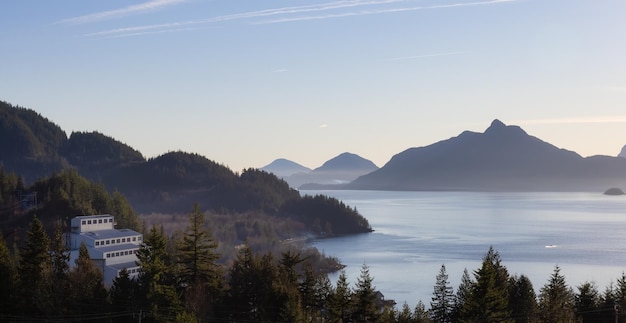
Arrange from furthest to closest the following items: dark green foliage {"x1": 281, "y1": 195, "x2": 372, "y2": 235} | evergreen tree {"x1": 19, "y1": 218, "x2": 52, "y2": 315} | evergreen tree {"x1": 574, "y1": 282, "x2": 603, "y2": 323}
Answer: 1. dark green foliage {"x1": 281, "y1": 195, "x2": 372, "y2": 235}
2. evergreen tree {"x1": 574, "y1": 282, "x2": 603, "y2": 323}
3. evergreen tree {"x1": 19, "y1": 218, "x2": 52, "y2": 315}

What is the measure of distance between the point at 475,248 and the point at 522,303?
51.6m

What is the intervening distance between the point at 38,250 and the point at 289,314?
34.9 ft

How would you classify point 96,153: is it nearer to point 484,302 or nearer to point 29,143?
point 29,143

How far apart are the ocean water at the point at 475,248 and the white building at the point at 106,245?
48.6 feet

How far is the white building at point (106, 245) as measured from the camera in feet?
143

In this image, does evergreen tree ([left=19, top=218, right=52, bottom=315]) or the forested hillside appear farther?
the forested hillside

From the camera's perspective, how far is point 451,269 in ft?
198

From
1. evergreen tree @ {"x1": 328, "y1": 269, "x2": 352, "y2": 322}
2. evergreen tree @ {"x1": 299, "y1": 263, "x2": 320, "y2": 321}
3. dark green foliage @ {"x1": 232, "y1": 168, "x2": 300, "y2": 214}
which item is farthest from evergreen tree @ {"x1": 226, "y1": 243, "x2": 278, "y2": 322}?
dark green foliage @ {"x1": 232, "y1": 168, "x2": 300, "y2": 214}

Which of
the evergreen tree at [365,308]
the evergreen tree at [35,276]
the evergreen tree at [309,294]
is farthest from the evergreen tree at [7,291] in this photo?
the evergreen tree at [365,308]

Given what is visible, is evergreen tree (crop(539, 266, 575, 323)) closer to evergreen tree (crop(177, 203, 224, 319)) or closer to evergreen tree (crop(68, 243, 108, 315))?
evergreen tree (crop(177, 203, 224, 319))

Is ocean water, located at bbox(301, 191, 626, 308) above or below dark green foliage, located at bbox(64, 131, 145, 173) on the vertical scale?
below

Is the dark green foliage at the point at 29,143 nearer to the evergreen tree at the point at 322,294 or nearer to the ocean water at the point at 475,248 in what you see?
the ocean water at the point at 475,248

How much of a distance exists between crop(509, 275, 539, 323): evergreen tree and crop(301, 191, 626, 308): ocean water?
1406 centimetres

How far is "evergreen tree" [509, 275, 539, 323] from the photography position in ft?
90.1
